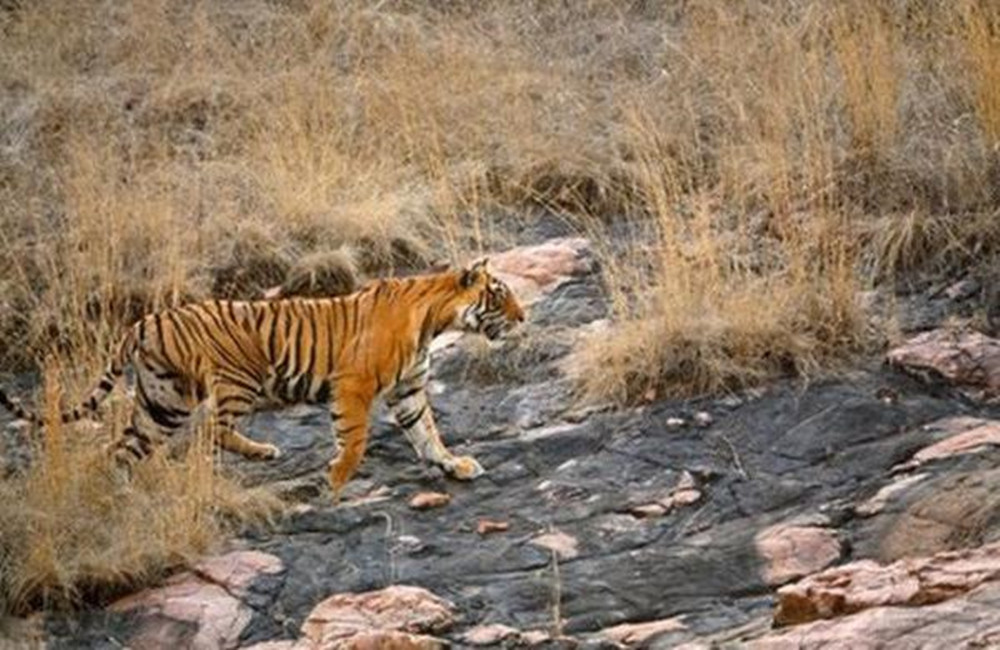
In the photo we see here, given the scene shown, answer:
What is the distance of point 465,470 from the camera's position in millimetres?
7121

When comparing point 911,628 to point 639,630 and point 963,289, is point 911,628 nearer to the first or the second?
point 639,630

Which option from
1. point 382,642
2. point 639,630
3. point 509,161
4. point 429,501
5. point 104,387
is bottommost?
point 429,501

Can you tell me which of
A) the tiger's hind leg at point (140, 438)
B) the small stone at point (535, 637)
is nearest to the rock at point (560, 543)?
the small stone at point (535, 637)

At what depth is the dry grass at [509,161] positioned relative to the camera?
7.64 meters

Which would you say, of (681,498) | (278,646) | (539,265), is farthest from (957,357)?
(278,646)

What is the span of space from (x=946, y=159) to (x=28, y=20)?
656cm

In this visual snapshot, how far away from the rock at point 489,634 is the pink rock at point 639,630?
0.94 ft

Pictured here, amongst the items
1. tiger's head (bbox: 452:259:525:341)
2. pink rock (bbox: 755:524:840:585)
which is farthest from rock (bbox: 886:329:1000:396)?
tiger's head (bbox: 452:259:525:341)

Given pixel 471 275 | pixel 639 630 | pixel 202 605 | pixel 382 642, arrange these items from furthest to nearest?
pixel 471 275 < pixel 202 605 < pixel 639 630 < pixel 382 642

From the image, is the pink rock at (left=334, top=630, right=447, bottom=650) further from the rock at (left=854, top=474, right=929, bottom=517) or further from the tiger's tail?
the tiger's tail

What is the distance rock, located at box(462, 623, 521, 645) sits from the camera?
566 centimetres

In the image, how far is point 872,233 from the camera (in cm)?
844

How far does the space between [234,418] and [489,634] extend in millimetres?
2104

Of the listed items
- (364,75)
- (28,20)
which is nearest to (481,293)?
(364,75)
